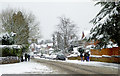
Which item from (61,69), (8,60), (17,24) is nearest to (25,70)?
(61,69)

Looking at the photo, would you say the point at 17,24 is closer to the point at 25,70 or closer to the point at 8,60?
the point at 8,60

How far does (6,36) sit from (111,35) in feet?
55.4

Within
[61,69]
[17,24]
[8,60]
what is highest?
[17,24]

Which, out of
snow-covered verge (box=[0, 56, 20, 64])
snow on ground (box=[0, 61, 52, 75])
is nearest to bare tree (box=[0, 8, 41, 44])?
snow-covered verge (box=[0, 56, 20, 64])

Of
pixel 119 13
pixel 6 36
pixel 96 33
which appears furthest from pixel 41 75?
pixel 6 36

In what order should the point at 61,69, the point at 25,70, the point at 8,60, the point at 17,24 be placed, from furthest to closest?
the point at 17,24 → the point at 8,60 → the point at 61,69 → the point at 25,70

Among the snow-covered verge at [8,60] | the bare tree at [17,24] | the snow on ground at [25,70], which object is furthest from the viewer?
the bare tree at [17,24]

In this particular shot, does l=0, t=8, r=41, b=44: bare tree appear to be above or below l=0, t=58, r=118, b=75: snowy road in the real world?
above

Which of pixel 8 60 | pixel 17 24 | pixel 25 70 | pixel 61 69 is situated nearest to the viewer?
pixel 25 70

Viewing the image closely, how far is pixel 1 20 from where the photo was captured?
30844 mm

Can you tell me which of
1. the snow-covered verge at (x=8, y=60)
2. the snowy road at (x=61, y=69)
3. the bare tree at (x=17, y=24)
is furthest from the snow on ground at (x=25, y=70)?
the bare tree at (x=17, y=24)

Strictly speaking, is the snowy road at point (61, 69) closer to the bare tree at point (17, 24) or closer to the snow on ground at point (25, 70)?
the snow on ground at point (25, 70)

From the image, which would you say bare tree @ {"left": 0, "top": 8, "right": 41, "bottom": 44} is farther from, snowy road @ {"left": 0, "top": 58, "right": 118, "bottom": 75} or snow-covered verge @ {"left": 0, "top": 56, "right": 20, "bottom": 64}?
snowy road @ {"left": 0, "top": 58, "right": 118, "bottom": 75}

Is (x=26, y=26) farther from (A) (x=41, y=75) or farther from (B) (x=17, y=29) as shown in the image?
(A) (x=41, y=75)
